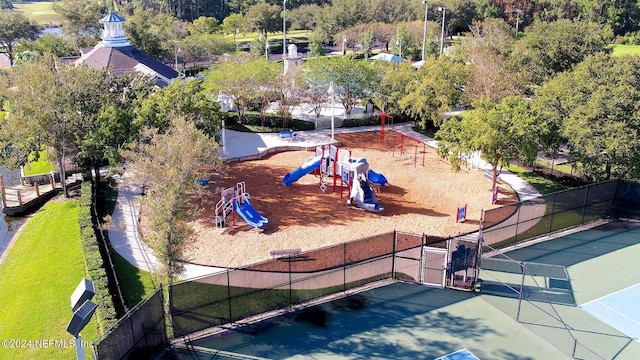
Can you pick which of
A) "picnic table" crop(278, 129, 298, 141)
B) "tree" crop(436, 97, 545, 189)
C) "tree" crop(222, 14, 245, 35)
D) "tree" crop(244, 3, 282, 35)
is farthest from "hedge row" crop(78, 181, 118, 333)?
"tree" crop(222, 14, 245, 35)

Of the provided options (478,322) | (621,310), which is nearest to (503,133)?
(621,310)

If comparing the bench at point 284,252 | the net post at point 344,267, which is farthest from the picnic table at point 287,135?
the net post at point 344,267

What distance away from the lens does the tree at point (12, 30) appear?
2881 inches

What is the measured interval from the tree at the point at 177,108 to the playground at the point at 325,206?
12.0 ft

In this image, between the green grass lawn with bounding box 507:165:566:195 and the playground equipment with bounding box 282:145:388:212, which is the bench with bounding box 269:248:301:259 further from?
the green grass lawn with bounding box 507:165:566:195

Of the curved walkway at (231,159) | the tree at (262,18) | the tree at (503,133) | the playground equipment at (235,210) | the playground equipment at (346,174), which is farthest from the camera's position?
the tree at (262,18)

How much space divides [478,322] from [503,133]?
1243cm

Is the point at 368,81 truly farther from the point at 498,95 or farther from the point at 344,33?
the point at 344,33

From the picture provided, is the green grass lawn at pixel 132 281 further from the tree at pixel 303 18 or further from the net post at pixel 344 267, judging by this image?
the tree at pixel 303 18

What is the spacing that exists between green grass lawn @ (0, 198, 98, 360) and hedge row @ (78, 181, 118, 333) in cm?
100

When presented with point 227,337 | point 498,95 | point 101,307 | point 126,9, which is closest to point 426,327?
point 227,337

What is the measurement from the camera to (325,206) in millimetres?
28922

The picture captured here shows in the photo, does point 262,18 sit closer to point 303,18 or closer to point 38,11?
point 303,18

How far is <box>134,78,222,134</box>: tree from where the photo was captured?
1172 inches
